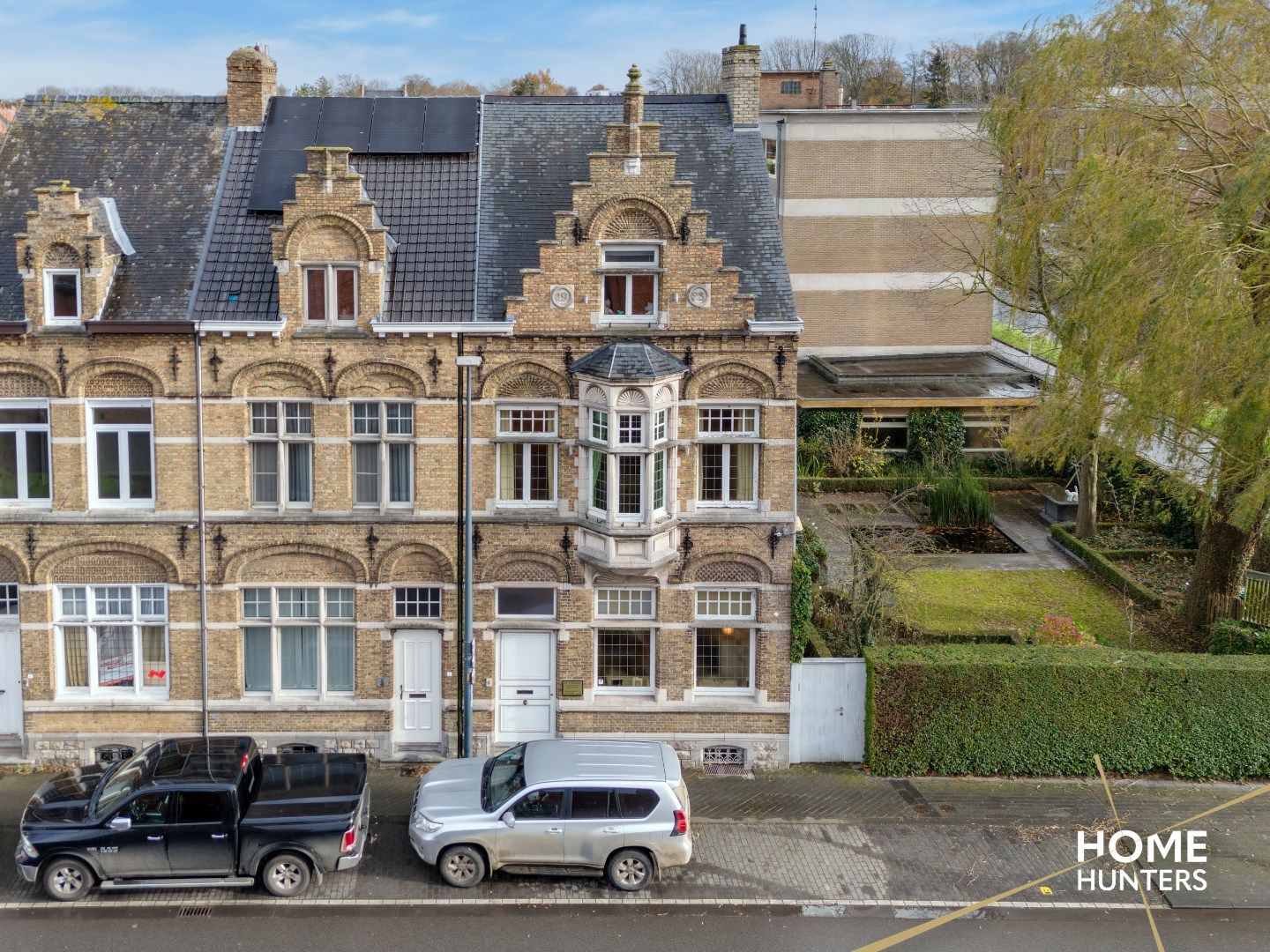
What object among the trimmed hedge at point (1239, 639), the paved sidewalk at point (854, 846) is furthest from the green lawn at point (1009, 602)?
the paved sidewalk at point (854, 846)

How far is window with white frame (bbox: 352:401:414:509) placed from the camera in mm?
20781

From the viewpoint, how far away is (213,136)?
22766 mm

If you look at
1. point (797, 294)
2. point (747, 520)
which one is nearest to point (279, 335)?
point (747, 520)

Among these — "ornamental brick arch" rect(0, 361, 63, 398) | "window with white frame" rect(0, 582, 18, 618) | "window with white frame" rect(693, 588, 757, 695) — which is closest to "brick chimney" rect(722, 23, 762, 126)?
"window with white frame" rect(693, 588, 757, 695)

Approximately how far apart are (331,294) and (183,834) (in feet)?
28.3

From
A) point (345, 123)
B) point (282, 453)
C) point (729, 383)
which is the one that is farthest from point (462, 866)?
point (345, 123)

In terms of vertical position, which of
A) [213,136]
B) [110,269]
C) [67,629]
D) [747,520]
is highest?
[213,136]

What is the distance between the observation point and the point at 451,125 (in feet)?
74.2

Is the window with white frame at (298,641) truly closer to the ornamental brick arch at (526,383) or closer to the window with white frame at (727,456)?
the ornamental brick arch at (526,383)

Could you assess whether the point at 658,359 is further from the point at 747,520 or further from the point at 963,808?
the point at 963,808

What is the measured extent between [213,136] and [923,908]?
57.2ft

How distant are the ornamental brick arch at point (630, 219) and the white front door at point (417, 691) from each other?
738 cm

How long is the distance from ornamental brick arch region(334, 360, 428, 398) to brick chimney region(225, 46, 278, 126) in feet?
18.5

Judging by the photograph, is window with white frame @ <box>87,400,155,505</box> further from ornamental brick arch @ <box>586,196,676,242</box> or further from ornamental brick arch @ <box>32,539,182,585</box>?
ornamental brick arch @ <box>586,196,676,242</box>
